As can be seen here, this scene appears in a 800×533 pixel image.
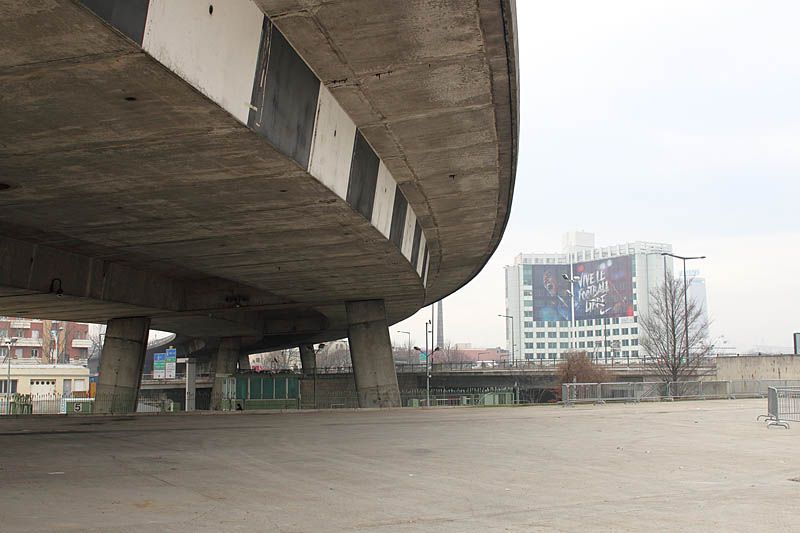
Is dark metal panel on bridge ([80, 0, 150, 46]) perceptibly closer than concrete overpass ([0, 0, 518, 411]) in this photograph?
Yes

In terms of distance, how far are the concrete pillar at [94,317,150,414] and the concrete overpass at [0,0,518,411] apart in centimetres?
1230

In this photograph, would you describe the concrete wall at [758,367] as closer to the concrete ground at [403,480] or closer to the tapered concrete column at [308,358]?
the concrete ground at [403,480]

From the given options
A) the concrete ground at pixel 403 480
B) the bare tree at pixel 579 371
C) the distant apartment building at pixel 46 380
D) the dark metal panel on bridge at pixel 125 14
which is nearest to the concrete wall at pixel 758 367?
the bare tree at pixel 579 371

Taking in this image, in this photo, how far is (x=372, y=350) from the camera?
37.8 meters

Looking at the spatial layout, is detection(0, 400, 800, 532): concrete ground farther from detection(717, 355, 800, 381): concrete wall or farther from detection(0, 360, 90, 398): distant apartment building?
detection(0, 360, 90, 398): distant apartment building

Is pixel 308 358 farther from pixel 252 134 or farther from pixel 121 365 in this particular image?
pixel 252 134

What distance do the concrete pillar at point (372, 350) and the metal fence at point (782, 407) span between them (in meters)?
16.9

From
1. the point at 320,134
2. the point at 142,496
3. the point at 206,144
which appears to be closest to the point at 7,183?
the point at 206,144

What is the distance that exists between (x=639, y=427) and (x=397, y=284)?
12570mm

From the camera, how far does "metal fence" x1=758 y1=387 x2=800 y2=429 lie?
22156 mm

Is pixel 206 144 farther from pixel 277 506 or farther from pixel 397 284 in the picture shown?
pixel 397 284

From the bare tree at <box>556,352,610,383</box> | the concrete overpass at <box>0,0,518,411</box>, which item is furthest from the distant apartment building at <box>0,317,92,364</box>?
the concrete overpass at <box>0,0,518,411</box>

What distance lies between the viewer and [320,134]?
1395 centimetres

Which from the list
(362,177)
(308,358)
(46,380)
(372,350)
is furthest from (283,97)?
(46,380)
